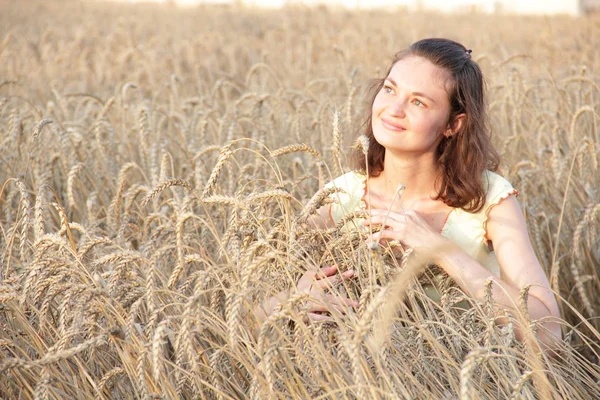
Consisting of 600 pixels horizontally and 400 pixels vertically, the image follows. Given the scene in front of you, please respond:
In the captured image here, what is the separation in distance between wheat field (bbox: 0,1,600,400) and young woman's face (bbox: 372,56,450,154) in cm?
29

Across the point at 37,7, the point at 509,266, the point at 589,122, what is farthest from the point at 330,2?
the point at 509,266

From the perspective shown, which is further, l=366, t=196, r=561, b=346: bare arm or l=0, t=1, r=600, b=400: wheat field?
l=366, t=196, r=561, b=346: bare arm

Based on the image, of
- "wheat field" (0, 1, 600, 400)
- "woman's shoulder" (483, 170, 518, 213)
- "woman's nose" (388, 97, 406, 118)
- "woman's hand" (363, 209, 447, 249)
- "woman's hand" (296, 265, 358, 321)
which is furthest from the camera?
"woman's shoulder" (483, 170, 518, 213)

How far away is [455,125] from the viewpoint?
8.18 ft

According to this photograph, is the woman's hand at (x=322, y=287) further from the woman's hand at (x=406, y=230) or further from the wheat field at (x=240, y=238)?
the woman's hand at (x=406, y=230)

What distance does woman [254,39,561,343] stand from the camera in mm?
2326

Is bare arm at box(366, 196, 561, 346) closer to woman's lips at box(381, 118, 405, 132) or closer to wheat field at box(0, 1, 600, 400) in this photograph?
wheat field at box(0, 1, 600, 400)

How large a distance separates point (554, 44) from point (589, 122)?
3.87 m

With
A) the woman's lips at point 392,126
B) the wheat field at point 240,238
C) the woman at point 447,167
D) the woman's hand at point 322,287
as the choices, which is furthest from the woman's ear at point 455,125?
the woman's hand at point 322,287

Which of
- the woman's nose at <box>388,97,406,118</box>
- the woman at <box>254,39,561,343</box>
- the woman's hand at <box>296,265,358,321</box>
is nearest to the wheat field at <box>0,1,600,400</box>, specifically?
the woman's hand at <box>296,265,358,321</box>

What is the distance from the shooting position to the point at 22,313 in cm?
183

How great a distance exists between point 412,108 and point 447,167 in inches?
11.2

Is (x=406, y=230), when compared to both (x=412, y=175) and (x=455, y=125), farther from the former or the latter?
(x=455, y=125)

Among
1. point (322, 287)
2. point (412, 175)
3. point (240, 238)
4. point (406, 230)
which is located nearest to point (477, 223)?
point (412, 175)
